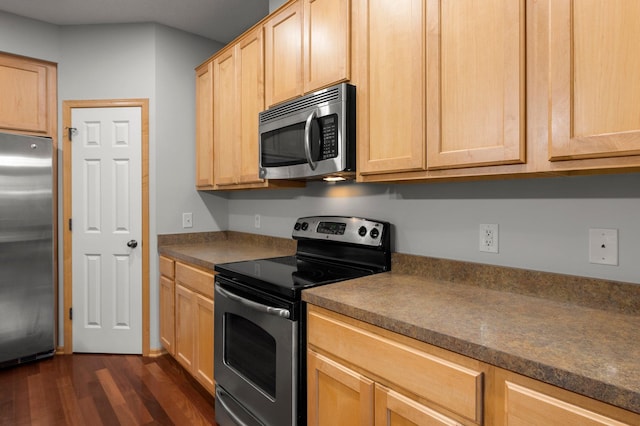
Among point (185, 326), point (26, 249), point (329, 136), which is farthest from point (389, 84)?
point (26, 249)

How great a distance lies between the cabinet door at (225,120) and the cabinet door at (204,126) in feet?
0.22

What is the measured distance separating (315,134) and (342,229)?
533 mm

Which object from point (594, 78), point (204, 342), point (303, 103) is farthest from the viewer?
point (204, 342)

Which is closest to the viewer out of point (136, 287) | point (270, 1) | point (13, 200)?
point (270, 1)

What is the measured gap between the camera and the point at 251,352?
1751 millimetres

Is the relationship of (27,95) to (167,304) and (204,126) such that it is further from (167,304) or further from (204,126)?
(167,304)

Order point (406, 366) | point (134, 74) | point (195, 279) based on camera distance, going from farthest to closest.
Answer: point (134, 74)
point (195, 279)
point (406, 366)

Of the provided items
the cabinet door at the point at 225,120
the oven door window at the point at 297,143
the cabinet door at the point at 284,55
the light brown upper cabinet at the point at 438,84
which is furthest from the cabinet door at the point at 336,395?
the cabinet door at the point at 225,120

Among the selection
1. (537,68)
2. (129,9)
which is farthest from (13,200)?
(537,68)

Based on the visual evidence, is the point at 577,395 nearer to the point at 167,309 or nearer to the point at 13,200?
the point at 167,309

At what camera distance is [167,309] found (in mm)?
2793

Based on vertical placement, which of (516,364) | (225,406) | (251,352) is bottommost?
(225,406)

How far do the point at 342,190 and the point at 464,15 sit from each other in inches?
43.9

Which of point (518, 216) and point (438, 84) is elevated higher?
point (438, 84)
